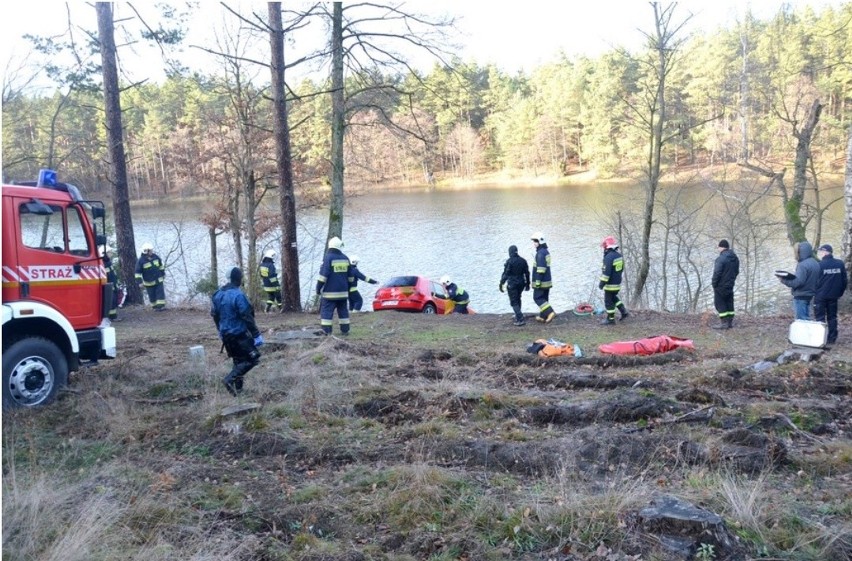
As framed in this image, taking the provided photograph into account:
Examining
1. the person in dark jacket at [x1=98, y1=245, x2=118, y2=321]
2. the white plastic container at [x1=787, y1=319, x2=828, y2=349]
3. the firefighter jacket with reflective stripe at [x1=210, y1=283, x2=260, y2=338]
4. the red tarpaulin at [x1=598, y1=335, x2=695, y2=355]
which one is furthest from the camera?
the red tarpaulin at [x1=598, y1=335, x2=695, y2=355]

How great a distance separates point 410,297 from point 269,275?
399 centimetres

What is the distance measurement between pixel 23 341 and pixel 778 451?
8.01 m

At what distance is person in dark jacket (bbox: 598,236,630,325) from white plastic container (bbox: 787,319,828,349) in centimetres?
383

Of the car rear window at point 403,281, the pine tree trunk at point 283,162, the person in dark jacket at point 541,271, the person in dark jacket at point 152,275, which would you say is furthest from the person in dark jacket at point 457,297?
the person in dark jacket at point 152,275

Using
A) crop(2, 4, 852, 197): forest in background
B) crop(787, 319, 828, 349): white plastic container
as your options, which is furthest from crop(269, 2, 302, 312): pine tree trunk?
crop(787, 319, 828, 349): white plastic container

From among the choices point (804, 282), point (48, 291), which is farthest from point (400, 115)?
point (48, 291)

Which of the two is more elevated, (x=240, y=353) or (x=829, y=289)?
(x=829, y=289)

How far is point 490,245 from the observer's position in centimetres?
3416

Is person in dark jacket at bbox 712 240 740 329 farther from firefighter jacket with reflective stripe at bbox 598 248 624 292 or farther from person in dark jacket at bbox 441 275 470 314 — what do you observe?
person in dark jacket at bbox 441 275 470 314

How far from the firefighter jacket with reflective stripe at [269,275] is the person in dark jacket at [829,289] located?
1292cm

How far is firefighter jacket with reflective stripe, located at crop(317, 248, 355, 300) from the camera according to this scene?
12188 mm

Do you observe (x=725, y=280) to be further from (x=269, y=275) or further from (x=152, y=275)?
(x=152, y=275)

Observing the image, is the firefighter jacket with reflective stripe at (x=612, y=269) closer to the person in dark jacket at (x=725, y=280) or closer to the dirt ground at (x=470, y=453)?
the person in dark jacket at (x=725, y=280)

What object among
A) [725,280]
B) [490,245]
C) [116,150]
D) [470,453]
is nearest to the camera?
[470,453]
